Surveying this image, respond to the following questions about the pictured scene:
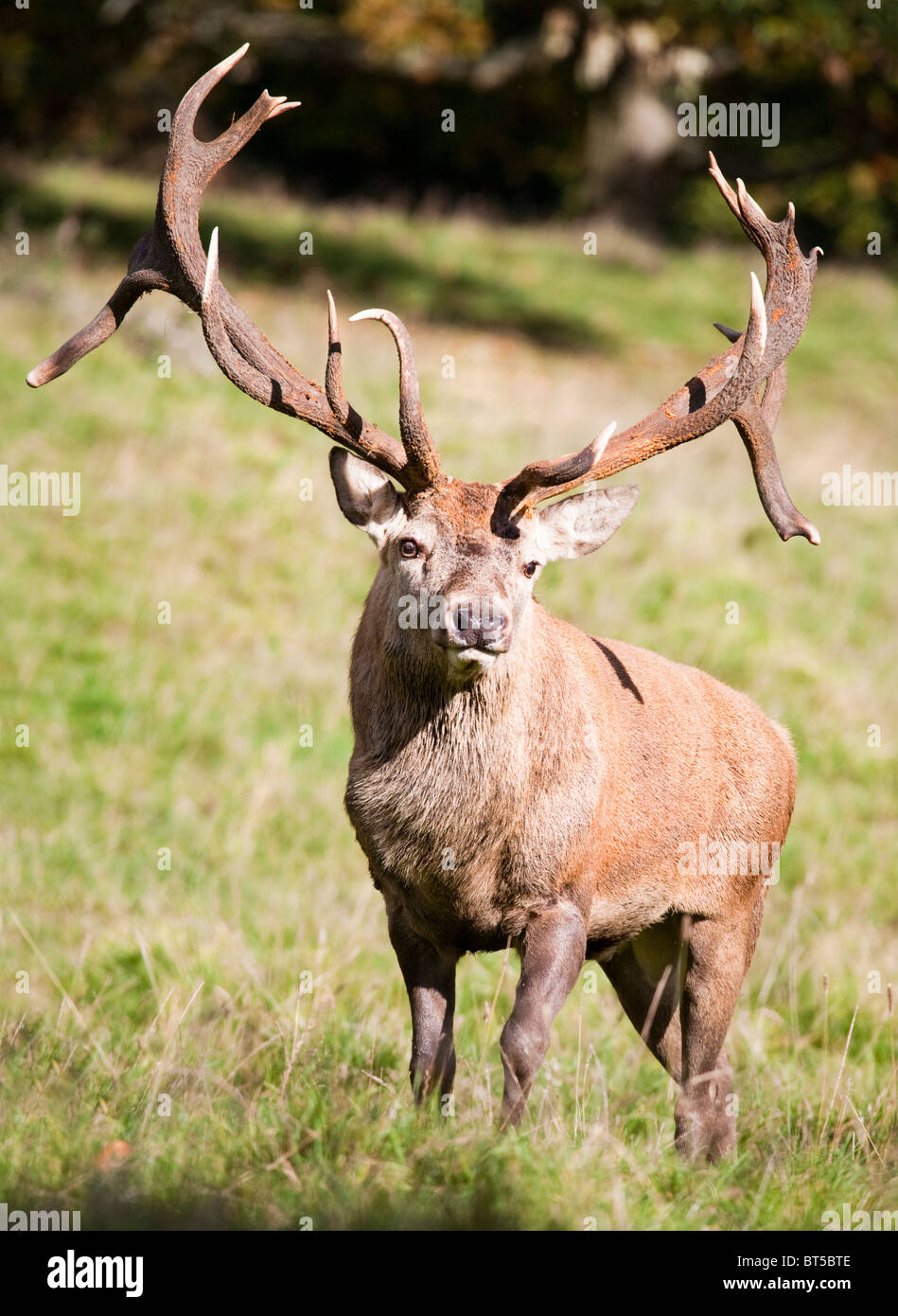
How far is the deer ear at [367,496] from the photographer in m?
5.18

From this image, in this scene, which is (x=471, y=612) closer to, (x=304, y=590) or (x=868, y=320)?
(x=304, y=590)

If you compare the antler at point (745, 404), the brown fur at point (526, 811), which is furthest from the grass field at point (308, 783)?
the antler at point (745, 404)

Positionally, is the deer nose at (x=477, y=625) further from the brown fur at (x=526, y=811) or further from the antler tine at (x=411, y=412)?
the antler tine at (x=411, y=412)

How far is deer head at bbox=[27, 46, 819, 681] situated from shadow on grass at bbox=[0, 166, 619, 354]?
13.6 meters

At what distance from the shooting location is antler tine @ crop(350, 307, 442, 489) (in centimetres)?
Result: 472

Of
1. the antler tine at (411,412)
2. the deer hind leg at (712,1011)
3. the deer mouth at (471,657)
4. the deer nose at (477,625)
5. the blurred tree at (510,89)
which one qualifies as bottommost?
the deer hind leg at (712,1011)

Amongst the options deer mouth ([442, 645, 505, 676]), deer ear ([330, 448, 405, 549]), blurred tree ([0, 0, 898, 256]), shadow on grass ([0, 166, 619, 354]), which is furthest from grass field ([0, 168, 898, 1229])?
blurred tree ([0, 0, 898, 256])

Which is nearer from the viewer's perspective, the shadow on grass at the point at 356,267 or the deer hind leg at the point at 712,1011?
the deer hind leg at the point at 712,1011

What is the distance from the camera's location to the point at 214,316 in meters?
5.10

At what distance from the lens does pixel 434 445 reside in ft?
17.3

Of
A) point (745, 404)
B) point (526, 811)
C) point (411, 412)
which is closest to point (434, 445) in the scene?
point (411, 412)

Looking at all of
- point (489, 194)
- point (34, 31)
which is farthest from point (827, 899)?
point (489, 194)
